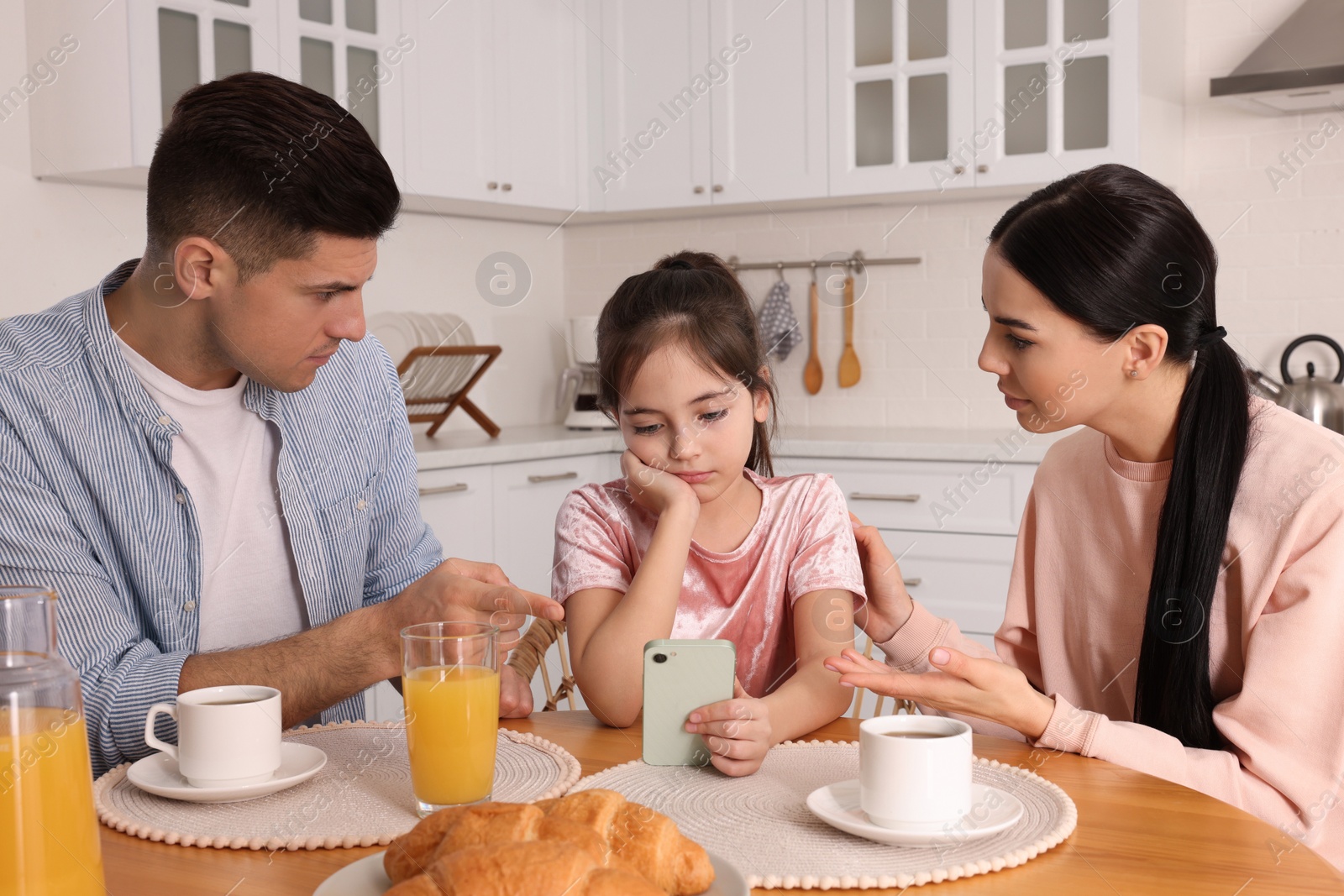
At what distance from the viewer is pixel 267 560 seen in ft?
4.83

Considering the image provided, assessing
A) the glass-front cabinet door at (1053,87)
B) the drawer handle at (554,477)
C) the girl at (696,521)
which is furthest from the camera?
the drawer handle at (554,477)

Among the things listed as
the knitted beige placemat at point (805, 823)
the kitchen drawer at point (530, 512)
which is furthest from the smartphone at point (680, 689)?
the kitchen drawer at point (530, 512)

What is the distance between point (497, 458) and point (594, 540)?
1.67m

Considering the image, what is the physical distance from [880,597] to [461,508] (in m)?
1.69

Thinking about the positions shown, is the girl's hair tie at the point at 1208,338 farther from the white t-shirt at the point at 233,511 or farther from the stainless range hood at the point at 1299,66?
the stainless range hood at the point at 1299,66

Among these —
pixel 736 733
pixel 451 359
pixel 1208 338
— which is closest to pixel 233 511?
pixel 736 733

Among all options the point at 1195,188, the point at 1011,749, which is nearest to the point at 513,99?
the point at 1195,188

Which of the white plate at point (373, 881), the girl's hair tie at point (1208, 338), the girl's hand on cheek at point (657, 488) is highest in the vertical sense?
the girl's hair tie at point (1208, 338)

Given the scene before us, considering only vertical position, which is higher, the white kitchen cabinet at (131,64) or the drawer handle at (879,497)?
the white kitchen cabinet at (131,64)

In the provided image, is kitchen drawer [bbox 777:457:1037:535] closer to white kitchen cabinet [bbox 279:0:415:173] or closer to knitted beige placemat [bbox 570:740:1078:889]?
white kitchen cabinet [bbox 279:0:415:173]

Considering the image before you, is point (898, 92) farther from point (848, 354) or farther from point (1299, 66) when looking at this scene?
point (1299, 66)

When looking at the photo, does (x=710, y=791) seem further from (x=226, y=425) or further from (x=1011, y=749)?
(x=226, y=425)

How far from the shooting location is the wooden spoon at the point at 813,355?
150 inches

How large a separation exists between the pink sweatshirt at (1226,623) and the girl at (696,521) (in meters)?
0.17
